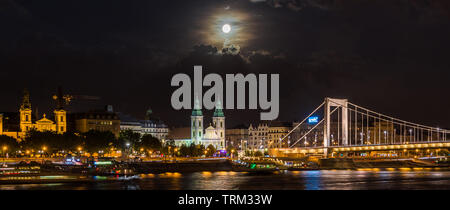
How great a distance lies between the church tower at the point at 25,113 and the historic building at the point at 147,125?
3651 cm

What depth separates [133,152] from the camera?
138 metres

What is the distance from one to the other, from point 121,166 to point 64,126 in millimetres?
67190

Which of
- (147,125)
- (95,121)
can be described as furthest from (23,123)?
(147,125)

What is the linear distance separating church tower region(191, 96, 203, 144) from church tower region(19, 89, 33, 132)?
63851 mm

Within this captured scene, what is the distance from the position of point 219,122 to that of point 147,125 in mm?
21453

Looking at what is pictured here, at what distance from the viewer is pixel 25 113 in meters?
130

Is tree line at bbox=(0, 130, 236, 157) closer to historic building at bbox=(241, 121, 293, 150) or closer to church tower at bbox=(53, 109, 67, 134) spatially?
church tower at bbox=(53, 109, 67, 134)

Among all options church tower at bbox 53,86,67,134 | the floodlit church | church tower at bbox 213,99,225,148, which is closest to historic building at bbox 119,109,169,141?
the floodlit church

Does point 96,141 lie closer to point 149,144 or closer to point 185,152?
point 149,144

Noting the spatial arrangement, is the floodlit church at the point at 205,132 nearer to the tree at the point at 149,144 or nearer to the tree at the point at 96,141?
the tree at the point at 149,144

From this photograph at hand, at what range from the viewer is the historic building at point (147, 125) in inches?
6639
